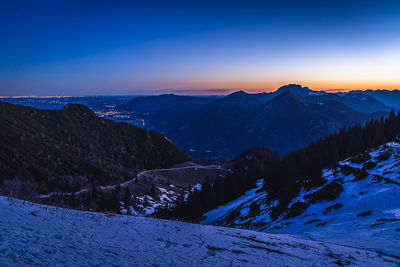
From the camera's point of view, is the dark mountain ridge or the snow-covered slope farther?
the dark mountain ridge

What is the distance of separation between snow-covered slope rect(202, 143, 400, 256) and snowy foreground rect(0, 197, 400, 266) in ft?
11.6

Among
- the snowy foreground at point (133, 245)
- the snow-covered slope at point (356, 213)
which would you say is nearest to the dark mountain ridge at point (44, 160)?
the snowy foreground at point (133, 245)

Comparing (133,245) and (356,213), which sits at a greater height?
(133,245)

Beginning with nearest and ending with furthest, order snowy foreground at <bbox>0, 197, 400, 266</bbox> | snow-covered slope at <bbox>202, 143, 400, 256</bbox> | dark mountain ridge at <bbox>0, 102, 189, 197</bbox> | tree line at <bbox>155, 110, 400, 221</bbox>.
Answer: snowy foreground at <bbox>0, 197, 400, 266</bbox>
snow-covered slope at <bbox>202, 143, 400, 256</bbox>
tree line at <bbox>155, 110, 400, 221</bbox>
dark mountain ridge at <bbox>0, 102, 189, 197</bbox>

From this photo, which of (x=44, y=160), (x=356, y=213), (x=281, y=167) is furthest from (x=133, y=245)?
(x=44, y=160)

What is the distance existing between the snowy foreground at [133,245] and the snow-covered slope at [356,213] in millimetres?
3529

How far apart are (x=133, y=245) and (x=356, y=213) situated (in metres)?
25.8

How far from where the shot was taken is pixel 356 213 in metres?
25.5

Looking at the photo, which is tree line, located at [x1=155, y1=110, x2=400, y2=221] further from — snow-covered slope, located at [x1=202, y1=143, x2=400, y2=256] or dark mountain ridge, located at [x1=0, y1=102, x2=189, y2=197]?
dark mountain ridge, located at [x1=0, y1=102, x2=189, y2=197]

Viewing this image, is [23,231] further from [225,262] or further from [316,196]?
[316,196]

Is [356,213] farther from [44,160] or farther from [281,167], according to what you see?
[44,160]

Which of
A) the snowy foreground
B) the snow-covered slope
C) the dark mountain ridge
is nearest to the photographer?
the snowy foreground

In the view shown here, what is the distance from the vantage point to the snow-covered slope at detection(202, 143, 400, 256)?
1962 centimetres

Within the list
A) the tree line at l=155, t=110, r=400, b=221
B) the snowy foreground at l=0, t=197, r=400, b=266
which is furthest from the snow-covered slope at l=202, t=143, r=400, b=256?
the tree line at l=155, t=110, r=400, b=221
